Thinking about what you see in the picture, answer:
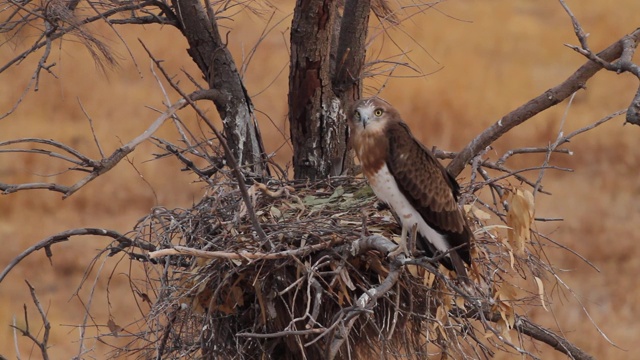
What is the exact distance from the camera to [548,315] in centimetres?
921

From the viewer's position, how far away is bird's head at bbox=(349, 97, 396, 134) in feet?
11.3

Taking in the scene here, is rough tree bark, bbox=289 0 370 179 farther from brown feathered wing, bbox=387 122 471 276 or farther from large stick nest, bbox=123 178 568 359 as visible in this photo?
brown feathered wing, bbox=387 122 471 276

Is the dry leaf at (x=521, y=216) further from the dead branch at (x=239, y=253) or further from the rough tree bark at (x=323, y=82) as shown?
the rough tree bark at (x=323, y=82)

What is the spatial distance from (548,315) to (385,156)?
20.2 ft

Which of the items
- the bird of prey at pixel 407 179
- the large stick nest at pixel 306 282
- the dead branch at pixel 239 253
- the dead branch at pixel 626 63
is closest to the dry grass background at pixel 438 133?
the large stick nest at pixel 306 282

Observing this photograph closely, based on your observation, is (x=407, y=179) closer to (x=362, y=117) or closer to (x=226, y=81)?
(x=362, y=117)

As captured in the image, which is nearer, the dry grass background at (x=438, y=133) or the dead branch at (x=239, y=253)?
the dead branch at (x=239, y=253)

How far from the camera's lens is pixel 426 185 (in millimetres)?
3385

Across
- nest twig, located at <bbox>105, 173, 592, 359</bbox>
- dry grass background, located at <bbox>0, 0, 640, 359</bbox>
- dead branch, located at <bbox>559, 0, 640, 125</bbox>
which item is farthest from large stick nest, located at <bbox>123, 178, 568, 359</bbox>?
dry grass background, located at <bbox>0, 0, 640, 359</bbox>

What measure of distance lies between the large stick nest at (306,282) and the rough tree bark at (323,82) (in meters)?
0.30

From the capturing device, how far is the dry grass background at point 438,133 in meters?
9.27

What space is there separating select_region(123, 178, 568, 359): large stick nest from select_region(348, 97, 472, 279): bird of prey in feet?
0.30

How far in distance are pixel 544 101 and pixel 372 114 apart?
1.78ft

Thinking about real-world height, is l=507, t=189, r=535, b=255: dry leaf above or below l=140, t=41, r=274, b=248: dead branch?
below
